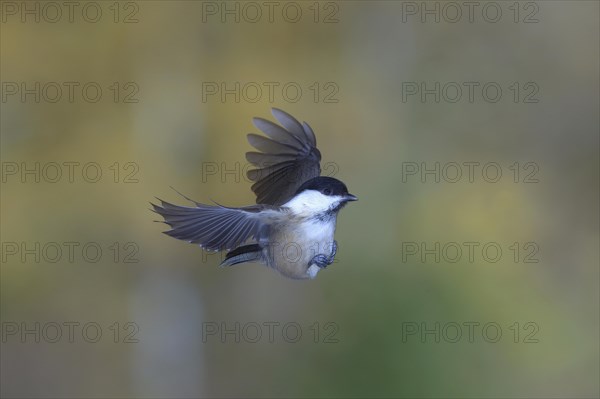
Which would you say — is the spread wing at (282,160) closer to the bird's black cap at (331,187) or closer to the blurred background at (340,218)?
the bird's black cap at (331,187)

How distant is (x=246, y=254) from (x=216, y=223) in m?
0.15

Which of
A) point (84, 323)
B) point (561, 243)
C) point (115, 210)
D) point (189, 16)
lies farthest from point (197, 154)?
point (561, 243)

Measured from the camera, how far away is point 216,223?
0.91m

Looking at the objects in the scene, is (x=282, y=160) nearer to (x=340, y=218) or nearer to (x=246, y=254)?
(x=246, y=254)

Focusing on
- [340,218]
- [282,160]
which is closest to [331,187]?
[282,160]

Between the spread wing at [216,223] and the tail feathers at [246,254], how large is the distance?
0.10 feet

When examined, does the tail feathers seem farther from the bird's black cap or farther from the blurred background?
the blurred background

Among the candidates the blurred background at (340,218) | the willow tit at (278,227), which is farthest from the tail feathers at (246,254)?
the blurred background at (340,218)

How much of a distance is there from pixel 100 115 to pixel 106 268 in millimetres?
610

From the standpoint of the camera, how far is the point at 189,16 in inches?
105

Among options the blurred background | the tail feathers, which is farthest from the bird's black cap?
the blurred background

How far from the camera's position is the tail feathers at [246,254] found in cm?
104

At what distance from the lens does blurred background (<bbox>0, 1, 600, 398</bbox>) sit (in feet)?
8.38

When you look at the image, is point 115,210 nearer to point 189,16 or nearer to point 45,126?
point 45,126
